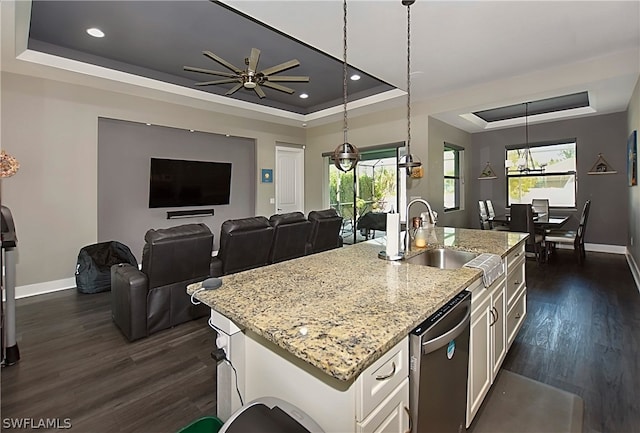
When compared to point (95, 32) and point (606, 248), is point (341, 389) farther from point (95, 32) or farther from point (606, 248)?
point (606, 248)

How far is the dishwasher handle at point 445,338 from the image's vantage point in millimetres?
1239

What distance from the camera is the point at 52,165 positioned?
14.4 feet

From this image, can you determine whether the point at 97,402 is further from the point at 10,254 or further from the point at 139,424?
the point at 10,254

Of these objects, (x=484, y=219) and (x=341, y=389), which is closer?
(x=341, y=389)

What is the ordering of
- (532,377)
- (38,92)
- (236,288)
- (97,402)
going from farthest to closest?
(38,92), (532,377), (97,402), (236,288)

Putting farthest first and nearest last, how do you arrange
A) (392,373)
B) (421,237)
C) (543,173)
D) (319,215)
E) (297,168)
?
1. (297,168)
2. (543,173)
3. (319,215)
4. (421,237)
5. (392,373)

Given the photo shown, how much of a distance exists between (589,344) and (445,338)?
2.46m

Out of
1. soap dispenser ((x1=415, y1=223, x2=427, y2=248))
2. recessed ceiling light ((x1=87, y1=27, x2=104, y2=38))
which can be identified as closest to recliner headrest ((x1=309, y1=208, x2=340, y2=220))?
soap dispenser ((x1=415, y1=223, x2=427, y2=248))

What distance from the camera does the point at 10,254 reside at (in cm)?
249

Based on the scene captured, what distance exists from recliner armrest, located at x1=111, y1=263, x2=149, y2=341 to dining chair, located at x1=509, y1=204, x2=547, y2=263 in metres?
5.73

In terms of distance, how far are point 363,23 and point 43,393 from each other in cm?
412

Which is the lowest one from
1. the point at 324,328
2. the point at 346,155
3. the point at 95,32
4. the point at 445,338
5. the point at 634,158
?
the point at 445,338

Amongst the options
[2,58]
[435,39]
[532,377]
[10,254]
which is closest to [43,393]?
[10,254]

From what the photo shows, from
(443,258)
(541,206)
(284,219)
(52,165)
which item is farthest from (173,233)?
(541,206)
